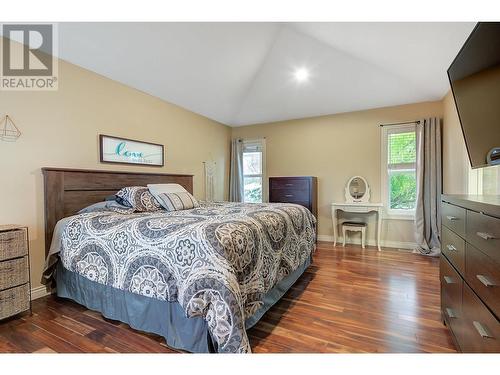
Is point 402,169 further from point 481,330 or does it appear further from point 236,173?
point 481,330

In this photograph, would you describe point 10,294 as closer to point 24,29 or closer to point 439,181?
point 24,29

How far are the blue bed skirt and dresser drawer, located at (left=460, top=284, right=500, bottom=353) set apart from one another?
1.19 metres

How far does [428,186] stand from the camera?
→ 3.79 m

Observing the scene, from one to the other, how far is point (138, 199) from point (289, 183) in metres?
2.70

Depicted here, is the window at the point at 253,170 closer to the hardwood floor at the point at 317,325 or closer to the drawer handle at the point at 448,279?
the hardwood floor at the point at 317,325

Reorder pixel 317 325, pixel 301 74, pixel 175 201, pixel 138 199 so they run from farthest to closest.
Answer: pixel 301 74 < pixel 175 201 < pixel 138 199 < pixel 317 325

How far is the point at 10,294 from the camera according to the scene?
1916mm

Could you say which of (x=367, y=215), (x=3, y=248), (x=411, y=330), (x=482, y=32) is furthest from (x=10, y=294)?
(x=367, y=215)

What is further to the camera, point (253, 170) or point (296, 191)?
point (253, 170)

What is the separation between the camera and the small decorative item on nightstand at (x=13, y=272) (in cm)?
188

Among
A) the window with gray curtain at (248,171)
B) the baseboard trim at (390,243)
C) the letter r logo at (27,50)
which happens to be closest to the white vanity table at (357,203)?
the baseboard trim at (390,243)

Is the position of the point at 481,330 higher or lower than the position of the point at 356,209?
lower

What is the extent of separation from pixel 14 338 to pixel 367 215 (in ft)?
14.9

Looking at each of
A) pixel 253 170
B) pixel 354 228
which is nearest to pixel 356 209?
pixel 354 228
